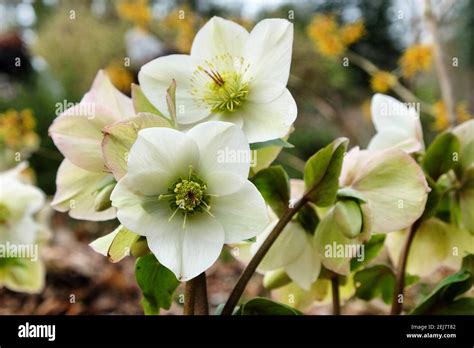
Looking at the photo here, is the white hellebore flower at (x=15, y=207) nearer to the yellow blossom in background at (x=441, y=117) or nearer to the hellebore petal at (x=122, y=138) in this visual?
the hellebore petal at (x=122, y=138)

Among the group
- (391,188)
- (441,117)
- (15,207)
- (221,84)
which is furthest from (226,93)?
(441,117)

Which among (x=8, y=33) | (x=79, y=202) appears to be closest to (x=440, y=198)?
(x=79, y=202)

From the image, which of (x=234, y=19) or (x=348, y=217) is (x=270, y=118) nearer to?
(x=348, y=217)

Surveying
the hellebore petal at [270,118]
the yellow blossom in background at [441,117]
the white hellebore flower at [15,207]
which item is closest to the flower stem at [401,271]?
the hellebore petal at [270,118]

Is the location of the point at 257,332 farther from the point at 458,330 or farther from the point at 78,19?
the point at 78,19

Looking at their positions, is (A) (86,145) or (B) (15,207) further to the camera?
(B) (15,207)
